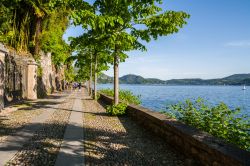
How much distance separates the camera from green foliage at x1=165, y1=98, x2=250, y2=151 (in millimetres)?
6695

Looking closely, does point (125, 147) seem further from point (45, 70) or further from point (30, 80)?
point (45, 70)

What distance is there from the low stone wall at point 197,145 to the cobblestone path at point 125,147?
0.26 m

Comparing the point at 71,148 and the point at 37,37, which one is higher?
the point at 37,37

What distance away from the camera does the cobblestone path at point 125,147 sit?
21.4 feet

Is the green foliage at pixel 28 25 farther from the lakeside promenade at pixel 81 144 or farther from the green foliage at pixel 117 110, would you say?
the lakeside promenade at pixel 81 144

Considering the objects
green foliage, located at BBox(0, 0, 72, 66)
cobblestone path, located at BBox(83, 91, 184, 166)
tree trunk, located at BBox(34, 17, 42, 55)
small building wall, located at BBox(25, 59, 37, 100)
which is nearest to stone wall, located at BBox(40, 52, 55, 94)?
green foliage, located at BBox(0, 0, 72, 66)

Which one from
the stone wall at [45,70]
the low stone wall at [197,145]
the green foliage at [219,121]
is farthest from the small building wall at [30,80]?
the green foliage at [219,121]

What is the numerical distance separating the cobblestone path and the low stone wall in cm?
26

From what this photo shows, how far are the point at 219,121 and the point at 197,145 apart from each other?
162 cm

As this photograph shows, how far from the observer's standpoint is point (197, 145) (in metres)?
6.15

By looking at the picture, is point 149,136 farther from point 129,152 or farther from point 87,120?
point 87,120

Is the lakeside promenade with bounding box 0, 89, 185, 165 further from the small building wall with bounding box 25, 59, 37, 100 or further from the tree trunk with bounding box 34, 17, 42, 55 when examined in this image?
the tree trunk with bounding box 34, 17, 42, 55

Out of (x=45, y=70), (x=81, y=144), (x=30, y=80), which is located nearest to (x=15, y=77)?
(x=30, y=80)

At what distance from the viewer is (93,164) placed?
622cm
